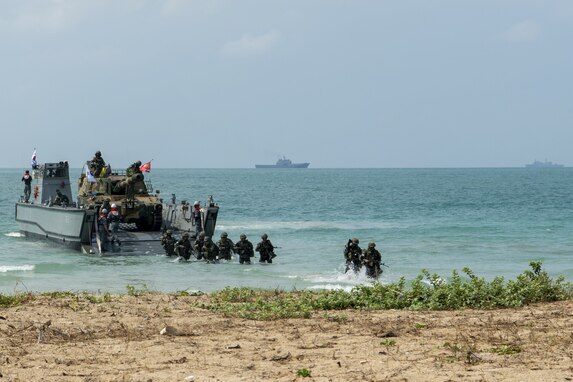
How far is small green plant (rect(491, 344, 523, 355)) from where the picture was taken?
Result: 8.98 meters

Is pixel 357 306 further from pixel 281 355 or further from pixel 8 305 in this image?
pixel 8 305

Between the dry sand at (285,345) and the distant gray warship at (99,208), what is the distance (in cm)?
1480

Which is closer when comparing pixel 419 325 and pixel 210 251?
pixel 419 325

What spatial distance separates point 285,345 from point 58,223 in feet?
68.4

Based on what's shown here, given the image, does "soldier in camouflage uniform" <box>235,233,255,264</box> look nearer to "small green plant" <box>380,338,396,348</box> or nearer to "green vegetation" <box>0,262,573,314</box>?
"green vegetation" <box>0,262,573,314</box>

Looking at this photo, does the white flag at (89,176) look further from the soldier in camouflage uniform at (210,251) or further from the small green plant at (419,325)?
the small green plant at (419,325)

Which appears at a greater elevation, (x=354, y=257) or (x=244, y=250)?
(x=354, y=257)

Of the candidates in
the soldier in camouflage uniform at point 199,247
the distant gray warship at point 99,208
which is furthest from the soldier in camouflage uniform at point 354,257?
the distant gray warship at point 99,208

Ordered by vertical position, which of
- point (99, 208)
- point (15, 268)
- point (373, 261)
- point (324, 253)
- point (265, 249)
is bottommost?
point (15, 268)

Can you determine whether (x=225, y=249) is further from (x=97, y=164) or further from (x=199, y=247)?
(x=97, y=164)

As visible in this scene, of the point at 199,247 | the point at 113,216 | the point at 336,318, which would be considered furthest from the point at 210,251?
the point at 336,318

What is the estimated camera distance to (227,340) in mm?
10117

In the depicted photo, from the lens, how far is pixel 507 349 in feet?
29.8

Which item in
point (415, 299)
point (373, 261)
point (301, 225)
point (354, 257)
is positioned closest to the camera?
point (415, 299)
